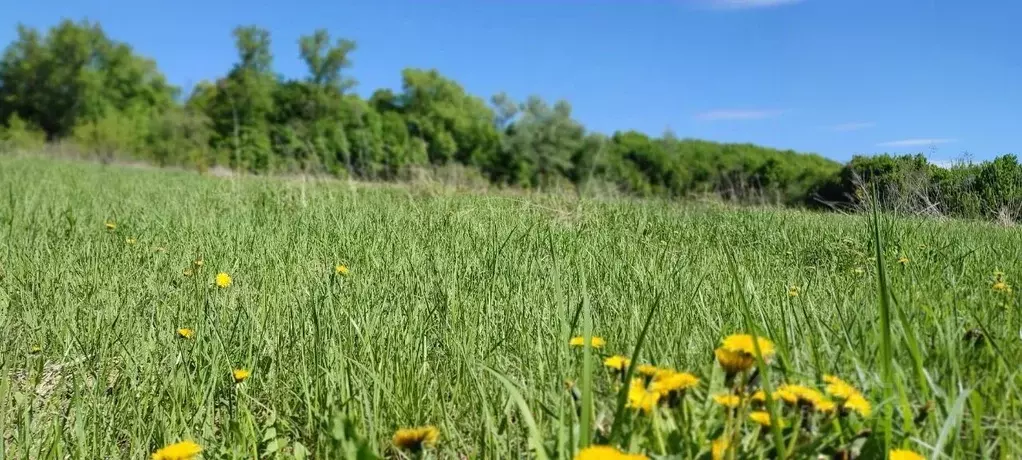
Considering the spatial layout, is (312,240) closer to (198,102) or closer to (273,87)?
(273,87)

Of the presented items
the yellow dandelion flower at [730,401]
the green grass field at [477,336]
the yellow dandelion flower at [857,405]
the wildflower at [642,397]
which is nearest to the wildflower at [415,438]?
the green grass field at [477,336]

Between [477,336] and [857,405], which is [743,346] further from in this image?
[477,336]

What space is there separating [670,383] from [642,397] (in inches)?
1.8

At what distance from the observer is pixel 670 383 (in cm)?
82

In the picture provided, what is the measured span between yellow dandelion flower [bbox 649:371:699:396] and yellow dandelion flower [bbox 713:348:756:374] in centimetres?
4

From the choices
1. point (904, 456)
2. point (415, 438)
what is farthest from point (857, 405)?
point (415, 438)

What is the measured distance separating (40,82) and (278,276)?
162ft

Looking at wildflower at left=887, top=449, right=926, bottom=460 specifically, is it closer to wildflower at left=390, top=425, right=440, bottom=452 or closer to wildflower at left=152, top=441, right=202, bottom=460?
wildflower at left=390, top=425, right=440, bottom=452

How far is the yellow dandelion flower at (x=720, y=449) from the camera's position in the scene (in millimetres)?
791

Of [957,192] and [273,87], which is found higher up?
[273,87]

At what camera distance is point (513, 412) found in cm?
125

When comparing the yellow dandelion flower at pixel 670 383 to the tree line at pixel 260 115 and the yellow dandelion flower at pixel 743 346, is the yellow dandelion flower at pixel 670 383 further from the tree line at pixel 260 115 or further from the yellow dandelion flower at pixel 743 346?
the tree line at pixel 260 115

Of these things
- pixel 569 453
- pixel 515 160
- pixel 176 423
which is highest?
pixel 515 160

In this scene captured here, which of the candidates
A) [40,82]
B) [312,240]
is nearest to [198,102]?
[40,82]
